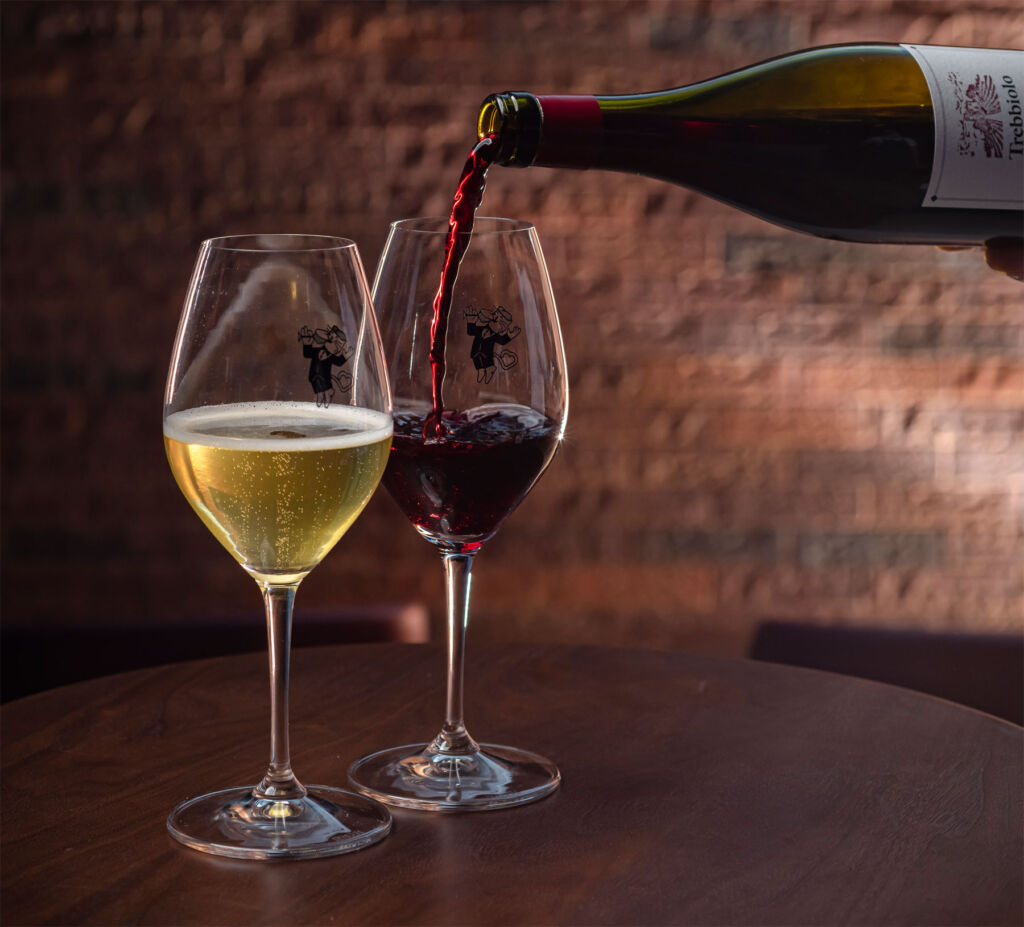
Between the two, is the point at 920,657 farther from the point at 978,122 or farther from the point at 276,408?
the point at 276,408

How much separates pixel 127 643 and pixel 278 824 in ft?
3.88

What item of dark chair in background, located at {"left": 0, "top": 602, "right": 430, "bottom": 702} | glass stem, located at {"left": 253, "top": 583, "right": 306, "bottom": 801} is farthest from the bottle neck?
dark chair in background, located at {"left": 0, "top": 602, "right": 430, "bottom": 702}

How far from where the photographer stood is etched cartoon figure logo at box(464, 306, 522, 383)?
88 centimetres

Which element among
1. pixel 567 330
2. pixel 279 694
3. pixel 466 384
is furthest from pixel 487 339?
pixel 567 330

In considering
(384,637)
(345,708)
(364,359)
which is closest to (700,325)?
(384,637)

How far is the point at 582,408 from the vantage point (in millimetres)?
2449

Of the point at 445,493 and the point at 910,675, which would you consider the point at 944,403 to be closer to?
the point at 910,675

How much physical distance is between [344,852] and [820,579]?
1865 mm

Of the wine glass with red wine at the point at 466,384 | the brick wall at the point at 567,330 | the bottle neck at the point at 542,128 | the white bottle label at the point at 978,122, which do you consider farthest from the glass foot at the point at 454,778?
the brick wall at the point at 567,330

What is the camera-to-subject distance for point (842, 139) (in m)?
1.23

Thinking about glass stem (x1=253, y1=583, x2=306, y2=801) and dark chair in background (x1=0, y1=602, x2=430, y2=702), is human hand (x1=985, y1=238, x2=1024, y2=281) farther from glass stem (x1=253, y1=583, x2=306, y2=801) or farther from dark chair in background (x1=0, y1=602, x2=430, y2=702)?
dark chair in background (x1=0, y1=602, x2=430, y2=702)

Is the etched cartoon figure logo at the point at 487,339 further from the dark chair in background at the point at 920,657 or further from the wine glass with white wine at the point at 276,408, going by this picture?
the dark chair in background at the point at 920,657

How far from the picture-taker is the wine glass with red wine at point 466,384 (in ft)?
2.88

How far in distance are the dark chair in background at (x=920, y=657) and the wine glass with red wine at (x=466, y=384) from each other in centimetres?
103
